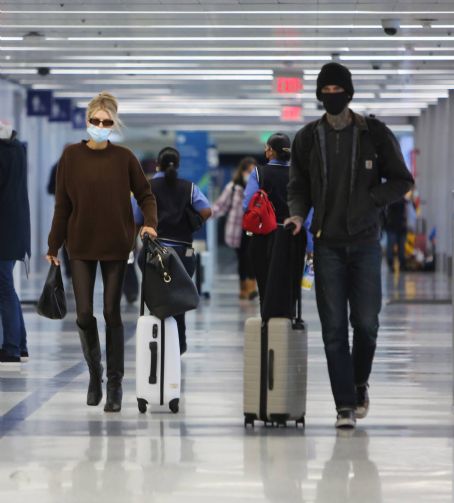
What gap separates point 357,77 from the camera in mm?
24859

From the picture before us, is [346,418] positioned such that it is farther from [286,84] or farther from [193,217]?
[286,84]

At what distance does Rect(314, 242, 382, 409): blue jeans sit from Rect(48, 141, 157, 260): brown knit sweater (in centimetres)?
124

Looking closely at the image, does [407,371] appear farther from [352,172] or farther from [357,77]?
[357,77]

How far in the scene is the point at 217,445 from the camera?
722 cm

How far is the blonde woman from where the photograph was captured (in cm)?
832

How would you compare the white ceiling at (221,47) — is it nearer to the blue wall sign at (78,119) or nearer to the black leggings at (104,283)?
the blue wall sign at (78,119)

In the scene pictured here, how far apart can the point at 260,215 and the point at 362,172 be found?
304 centimetres

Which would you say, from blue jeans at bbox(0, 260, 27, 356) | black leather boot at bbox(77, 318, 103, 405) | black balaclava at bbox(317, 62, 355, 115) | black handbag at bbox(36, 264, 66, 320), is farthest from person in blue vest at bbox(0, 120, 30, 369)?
black balaclava at bbox(317, 62, 355, 115)

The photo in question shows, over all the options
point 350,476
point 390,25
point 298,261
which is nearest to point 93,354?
point 298,261

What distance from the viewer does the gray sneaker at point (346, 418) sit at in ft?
25.2

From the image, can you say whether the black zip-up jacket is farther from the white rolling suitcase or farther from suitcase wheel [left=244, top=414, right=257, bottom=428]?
the white rolling suitcase

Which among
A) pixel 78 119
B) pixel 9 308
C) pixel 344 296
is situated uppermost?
pixel 78 119

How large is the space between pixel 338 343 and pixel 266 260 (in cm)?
349

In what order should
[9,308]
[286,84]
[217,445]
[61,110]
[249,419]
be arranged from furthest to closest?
1. [61,110]
2. [286,84]
3. [9,308]
4. [249,419]
5. [217,445]
